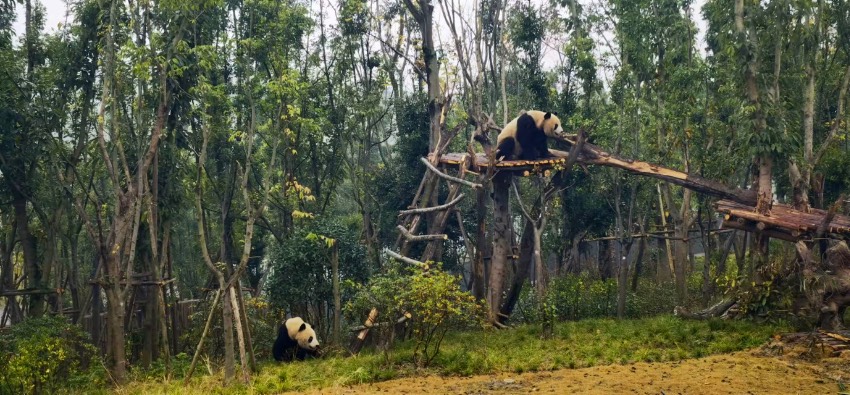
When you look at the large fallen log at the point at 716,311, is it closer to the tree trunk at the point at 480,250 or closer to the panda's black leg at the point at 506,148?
the tree trunk at the point at 480,250

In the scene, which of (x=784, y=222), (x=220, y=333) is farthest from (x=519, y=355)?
(x=220, y=333)

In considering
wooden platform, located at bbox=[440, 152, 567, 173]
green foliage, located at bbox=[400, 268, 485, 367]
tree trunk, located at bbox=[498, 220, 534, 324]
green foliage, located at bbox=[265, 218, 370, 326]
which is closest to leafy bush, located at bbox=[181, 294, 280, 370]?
green foliage, located at bbox=[265, 218, 370, 326]

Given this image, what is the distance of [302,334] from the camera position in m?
12.1

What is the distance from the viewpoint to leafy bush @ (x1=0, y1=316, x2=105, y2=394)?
949 centimetres

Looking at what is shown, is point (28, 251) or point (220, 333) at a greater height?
point (28, 251)

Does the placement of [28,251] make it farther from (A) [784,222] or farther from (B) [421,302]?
(A) [784,222]

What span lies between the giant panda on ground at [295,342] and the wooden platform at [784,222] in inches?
310

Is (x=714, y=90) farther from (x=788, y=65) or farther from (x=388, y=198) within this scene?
(x=388, y=198)

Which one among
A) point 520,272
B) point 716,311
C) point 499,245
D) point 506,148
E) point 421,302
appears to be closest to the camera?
point 421,302

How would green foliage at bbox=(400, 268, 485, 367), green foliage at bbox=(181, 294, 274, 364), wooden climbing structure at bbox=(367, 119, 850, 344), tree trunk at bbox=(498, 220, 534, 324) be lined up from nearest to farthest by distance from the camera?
green foliage at bbox=(400, 268, 485, 367) < wooden climbing structure at bbox=(367, 119, 850, 344) < green foliage at bbox=(181, 294, 274, 364) < tree trunk at bbox=(498, 220, 534, 324)

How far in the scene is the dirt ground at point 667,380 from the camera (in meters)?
7.96

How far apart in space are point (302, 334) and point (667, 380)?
6582mm

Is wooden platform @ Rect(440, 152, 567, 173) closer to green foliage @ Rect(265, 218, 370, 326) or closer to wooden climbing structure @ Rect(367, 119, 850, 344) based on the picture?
wooden climbing structure @ Rect(367, 119, 850, 344)

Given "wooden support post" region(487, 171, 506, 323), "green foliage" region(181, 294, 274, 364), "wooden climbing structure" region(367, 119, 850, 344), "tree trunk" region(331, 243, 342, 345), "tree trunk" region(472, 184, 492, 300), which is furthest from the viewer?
"tree trunk" region(472, 184, 492, 300)
